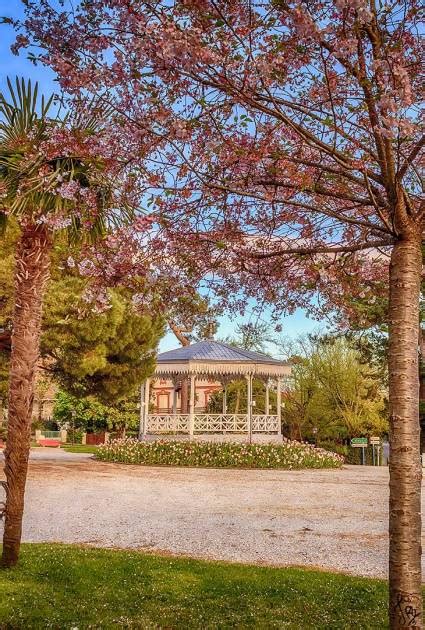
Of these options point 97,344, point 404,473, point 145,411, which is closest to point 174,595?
point 404,473

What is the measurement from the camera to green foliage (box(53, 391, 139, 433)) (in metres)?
37.0

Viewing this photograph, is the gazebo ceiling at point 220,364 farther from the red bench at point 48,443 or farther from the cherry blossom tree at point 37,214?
the cherry blossom tree at point 37,214

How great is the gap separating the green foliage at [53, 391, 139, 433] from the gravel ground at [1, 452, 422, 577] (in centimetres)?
1977

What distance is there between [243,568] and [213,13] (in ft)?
16.3

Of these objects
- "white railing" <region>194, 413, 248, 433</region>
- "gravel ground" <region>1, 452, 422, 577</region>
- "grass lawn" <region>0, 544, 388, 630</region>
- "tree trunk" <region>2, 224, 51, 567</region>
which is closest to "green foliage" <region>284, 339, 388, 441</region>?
"white railing" <region>194, 413, 248, 433</region>

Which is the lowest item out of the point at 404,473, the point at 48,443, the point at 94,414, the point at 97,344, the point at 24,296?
the point at 48,443

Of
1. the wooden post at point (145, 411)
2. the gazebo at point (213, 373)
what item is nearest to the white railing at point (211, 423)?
the gazebo at point (213, 373)

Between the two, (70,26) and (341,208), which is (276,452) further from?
(70,26)

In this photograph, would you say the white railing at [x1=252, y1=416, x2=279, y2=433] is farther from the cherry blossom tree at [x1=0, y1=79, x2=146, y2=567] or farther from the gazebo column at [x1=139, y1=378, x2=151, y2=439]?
the cherry blossom tree at [x1=0, y1=79, x2=146, y2=567]

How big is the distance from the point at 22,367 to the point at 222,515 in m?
5.52

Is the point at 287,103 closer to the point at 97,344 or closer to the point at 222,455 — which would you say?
the point at 97,344

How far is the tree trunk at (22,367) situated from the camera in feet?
18.6

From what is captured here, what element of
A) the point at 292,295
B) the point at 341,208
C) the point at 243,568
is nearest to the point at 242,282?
the point at 292,295

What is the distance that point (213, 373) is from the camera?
74.6ft
